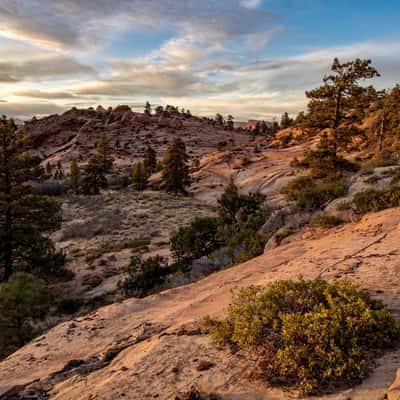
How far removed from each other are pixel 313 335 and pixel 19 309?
416 inches

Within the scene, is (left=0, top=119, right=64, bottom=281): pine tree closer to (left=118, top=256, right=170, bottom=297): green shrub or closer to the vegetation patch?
the vegetation patch

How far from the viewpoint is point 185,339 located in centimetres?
609

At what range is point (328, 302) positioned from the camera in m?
5.00

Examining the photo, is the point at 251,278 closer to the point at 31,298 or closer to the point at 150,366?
the point at 150,366

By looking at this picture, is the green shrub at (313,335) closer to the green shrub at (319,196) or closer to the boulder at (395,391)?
the boulder at (395,391)

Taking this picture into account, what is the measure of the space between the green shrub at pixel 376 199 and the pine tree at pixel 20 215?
636 inches

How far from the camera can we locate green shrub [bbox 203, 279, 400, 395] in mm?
4082

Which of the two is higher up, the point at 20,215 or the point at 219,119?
the point at 219,119

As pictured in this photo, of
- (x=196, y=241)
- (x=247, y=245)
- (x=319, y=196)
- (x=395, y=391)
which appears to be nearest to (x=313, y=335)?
(x=395, y=391)

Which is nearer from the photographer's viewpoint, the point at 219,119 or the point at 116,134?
the point at 116,134

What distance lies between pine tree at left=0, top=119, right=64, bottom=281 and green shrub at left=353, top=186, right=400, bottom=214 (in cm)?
1615

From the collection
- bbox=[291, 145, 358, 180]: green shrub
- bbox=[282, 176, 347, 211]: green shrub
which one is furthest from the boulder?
bbox=[291, 145, 358, 180]: green shrub

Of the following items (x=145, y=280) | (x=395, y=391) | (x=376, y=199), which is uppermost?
(x=376, y=199)

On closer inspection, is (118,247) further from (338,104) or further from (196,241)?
(338,104)
